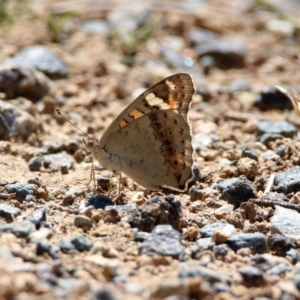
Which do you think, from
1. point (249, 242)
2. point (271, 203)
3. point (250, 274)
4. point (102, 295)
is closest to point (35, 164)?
point (271, 203)

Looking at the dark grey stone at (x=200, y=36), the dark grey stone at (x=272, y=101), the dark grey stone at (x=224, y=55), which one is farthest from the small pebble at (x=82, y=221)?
the dark grey stone at (x=200, y=36)

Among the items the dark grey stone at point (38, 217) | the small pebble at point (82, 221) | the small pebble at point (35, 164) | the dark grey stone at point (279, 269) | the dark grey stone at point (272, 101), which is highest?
the dark grey stone at point (279, 269)

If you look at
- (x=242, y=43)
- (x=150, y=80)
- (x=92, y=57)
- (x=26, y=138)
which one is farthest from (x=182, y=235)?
(x=242, y=43)

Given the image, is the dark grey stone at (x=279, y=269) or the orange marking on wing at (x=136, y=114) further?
the orange marking on wing at (x=136, y=114)

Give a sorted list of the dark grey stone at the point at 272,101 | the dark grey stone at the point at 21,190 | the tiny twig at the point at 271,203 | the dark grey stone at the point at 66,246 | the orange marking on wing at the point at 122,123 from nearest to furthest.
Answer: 1. the dark grey stone at the point at 66,246
2. the tiny twig at the point at 271,203
3. the dark grey stone at the point at 21,190
4. the orange marking on wing at the point at 122,123
5. the dark grey stone at the point at 272,101

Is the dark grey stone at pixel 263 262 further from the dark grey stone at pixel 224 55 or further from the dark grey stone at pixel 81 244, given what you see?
the dark grey stone at pixel 224 55

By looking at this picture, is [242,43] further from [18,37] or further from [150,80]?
[18,37]
